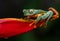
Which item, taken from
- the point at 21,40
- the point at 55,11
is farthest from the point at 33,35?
the point at 55,11

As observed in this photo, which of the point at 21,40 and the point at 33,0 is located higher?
the point at 33,0

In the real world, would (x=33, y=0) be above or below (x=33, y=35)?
above

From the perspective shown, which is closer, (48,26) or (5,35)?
(5,35)

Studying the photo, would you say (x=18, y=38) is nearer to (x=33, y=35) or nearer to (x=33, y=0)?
(x=33, y=35)

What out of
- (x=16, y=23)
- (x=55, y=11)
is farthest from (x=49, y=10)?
(x=16, y=23)

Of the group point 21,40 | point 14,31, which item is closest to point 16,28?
point 14,31

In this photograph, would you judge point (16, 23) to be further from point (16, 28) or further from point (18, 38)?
point (18, 38)

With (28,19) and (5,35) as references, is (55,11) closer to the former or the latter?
(28,19)
